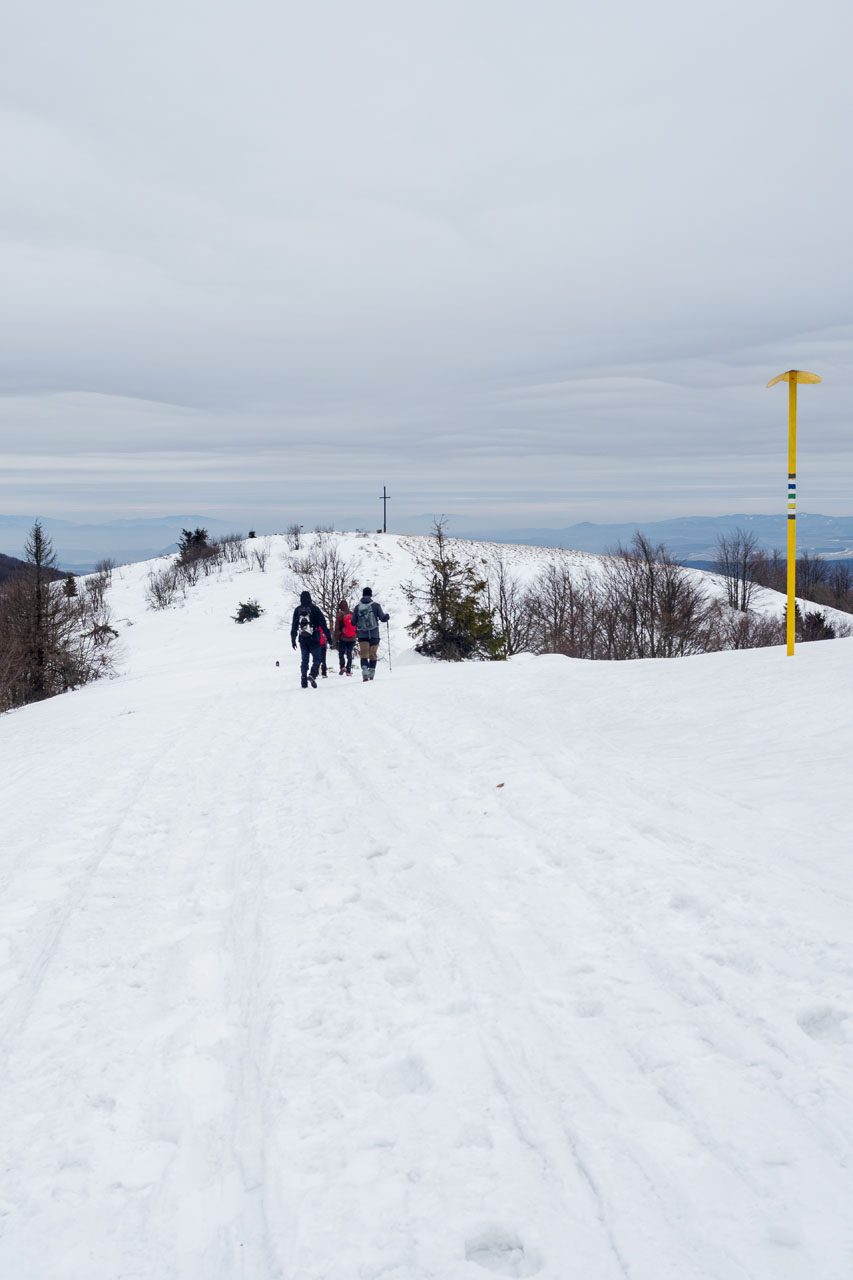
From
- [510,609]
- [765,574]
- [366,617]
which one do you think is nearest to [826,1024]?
[366,617]

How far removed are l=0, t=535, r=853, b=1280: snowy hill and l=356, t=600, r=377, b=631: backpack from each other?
29.1 feet

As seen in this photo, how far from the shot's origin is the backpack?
16.7 metres

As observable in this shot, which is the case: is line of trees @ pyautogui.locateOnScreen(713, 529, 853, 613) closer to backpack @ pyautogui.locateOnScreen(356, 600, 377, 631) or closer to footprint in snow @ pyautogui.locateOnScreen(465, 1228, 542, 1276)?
backpack @ pyautogui.locateOnScreen(356, 600, 377, 631)

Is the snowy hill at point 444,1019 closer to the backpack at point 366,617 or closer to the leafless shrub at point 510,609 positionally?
the backpack at point 366,617

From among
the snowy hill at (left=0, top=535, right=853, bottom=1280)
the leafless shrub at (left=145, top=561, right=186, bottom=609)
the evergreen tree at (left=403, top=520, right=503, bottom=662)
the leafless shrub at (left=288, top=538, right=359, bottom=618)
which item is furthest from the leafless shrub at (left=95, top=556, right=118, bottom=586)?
the snowy hill at (left=0, top=535, right=853, bottom=1280)

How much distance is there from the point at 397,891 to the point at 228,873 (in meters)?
1.32

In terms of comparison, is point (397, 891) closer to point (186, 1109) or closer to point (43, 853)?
point (186, 1109)

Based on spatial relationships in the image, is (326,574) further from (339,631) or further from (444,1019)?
(444,1019)

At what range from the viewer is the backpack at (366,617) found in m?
16.7

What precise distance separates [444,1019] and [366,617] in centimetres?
1338

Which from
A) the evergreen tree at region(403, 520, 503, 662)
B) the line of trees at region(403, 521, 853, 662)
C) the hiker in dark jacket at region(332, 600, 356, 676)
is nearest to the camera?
the hiker in dark jacket at region(332, 600, 356, 676)

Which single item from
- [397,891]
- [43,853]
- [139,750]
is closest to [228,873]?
[397,891]

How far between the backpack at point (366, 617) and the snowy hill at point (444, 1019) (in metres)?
8.87

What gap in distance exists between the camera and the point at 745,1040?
3260 millimetres
